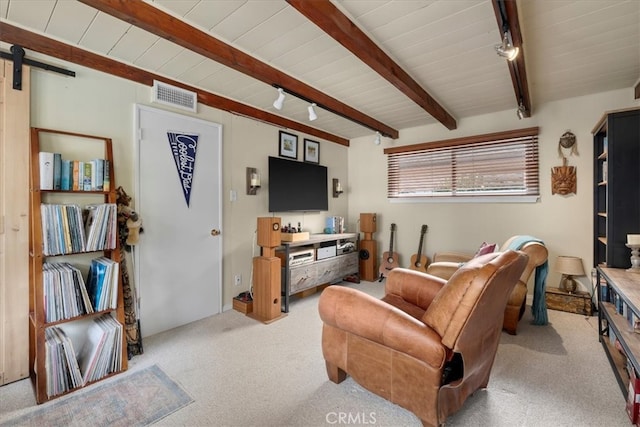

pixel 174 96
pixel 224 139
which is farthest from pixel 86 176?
pixel 224 139

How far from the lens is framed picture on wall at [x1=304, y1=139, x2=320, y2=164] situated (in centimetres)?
406

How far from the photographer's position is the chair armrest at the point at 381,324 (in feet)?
4.33

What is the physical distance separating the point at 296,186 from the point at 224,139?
1.09 m

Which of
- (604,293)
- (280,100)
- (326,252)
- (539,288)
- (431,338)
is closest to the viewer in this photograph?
(431,338)

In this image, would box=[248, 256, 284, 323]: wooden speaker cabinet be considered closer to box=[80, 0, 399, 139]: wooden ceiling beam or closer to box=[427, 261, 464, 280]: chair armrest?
box=[427, 261, 464, 280]: chair armrest

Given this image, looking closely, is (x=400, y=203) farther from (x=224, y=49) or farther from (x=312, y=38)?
(x=224, y=49)

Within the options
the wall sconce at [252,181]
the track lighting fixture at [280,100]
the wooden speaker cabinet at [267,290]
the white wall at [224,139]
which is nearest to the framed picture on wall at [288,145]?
the white wall at [224,139]

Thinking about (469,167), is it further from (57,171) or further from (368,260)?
(57,171)

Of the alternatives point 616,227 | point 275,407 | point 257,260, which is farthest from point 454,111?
point 275,407

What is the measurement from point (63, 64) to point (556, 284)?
5.01 meters

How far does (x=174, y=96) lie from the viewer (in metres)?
2.61

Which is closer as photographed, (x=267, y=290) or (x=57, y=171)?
(x=57, y=171)

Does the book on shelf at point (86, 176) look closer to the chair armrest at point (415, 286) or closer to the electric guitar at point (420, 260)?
the chair armrest at point (415, 286)

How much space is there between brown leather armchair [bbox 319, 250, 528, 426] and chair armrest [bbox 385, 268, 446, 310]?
0.48 metres
